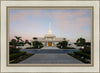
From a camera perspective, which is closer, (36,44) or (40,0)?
(40,0)

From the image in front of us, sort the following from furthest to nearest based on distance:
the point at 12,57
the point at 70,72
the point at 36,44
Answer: the point at 36,44 < the point at 12,57 < the point at 70,72

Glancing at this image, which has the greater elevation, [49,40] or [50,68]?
[49,40]

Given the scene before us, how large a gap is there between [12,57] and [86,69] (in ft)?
13.2

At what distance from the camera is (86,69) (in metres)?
4.69

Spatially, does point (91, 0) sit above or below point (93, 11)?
above

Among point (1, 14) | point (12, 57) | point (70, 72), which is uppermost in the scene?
point (1, 14)

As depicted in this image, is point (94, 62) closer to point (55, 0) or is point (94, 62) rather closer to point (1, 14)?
point (55, 0)

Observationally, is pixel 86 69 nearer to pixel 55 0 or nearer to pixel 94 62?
pixel 94 62

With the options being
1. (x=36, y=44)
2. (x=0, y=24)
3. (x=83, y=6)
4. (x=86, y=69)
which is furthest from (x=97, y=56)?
(x=36, y=44)

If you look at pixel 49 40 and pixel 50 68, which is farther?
pixel 49 40

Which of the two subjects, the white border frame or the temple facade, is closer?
the white border frame

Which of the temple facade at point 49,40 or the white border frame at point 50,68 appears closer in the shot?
the white border frame at point 50,68

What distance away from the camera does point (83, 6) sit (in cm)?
477

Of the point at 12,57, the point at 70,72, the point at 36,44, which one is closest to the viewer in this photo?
the point at 70,72
